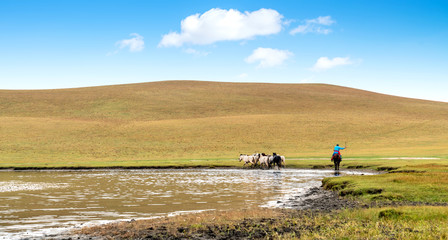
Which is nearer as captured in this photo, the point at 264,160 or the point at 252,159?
the point at 264,160

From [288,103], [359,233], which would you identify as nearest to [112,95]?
[288,103]

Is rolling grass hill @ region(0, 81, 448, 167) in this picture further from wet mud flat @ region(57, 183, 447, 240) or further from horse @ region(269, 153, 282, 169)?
wet mud flat @ region(57, 183, 447, 240)

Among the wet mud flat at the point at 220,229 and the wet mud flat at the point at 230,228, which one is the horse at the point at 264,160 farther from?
the wet mud flat at the point at 220,229

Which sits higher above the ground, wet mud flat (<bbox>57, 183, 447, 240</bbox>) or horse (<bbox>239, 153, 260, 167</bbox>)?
horse (<bbox>239, 153, 260, 167</bbox>)

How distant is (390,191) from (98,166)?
33224mm

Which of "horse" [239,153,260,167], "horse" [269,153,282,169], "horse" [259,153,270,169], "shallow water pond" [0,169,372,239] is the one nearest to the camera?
"shallow water pond" [0,169,372,239]

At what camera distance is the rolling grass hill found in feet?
198

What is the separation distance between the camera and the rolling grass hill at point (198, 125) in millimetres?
60219

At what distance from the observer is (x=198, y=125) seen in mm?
81062

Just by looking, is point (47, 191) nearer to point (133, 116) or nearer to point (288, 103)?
point (133, 116)

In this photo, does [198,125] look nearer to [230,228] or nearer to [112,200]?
[112,200]

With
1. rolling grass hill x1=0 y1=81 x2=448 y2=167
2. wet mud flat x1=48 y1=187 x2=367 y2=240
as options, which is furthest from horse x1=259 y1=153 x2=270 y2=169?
wet mud flat x1=48 y1=187 x2=367 y2=240

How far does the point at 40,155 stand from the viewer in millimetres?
59156

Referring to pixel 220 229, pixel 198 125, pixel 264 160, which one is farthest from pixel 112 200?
pixel 198 125
